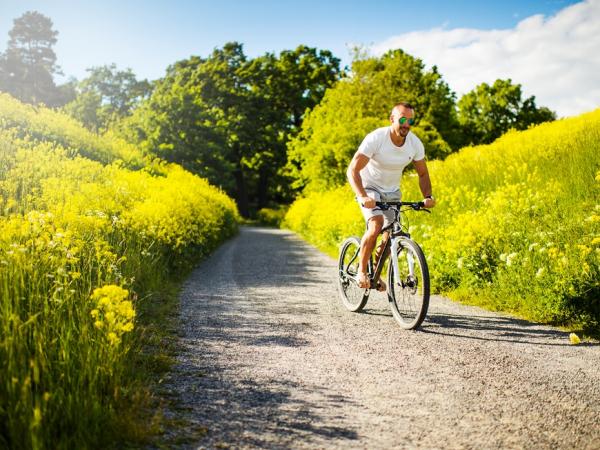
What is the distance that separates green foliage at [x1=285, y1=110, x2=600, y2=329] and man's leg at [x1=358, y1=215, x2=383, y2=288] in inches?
72.0

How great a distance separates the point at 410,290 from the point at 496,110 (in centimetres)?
5940

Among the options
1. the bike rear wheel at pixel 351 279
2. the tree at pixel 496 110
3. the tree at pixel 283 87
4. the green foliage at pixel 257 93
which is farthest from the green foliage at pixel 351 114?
the tree at pixel 496 110

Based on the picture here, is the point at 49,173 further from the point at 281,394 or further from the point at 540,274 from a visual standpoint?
the point at 540,274

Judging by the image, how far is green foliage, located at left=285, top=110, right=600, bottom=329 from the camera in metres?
5.77

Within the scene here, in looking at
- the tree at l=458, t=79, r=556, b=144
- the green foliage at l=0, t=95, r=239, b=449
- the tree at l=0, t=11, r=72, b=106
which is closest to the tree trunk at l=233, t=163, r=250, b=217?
the tree at l=458, t=79, r=556, b=144

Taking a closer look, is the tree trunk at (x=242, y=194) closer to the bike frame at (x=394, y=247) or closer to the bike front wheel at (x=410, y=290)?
the bike frame at (x=394, y=247)

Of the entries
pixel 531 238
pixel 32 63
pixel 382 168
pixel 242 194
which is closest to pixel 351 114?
pixel 531 238

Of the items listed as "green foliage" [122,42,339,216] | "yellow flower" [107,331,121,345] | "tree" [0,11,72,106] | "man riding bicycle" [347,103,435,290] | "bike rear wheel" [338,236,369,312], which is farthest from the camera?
"tree" [0,11,72,106]

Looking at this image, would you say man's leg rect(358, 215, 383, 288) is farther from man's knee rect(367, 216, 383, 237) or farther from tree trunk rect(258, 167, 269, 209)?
tree trunk rect(258, 167, 269, 209)

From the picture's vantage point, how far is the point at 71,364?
3.16 meters

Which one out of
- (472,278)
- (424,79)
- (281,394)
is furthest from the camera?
(424,79)

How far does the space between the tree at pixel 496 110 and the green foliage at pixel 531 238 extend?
167 feet

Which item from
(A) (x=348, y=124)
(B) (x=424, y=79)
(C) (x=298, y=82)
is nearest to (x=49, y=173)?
(A) (x=348, y=124)

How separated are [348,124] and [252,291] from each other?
13.7 meters
